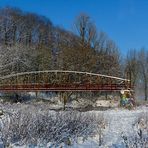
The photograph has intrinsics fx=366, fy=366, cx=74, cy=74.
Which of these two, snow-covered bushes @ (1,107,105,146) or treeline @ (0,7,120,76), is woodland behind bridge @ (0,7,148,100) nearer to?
treeline @ (0,7,120,76)

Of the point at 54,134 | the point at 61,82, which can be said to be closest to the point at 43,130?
the point at 54,134

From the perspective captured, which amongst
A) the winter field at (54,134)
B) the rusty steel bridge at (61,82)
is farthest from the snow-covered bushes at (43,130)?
the rusty steel bridge at (61,82)

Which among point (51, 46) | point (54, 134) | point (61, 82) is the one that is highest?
point (51, 46)

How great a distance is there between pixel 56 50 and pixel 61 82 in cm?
2129

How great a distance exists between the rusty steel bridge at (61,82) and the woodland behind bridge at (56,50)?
9.81ft

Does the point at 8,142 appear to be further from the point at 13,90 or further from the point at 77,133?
the point at 13,90

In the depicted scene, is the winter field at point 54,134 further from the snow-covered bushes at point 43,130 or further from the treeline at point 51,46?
the treeline at point 51,46

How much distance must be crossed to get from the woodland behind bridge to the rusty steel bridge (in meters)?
2.99

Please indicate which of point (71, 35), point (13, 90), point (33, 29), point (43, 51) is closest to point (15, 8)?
point (33, 29)

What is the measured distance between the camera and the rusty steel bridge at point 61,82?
31.8 m

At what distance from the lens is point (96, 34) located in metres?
51.0

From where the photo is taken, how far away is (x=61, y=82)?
124 feet

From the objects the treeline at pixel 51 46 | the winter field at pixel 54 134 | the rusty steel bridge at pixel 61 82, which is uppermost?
the treeline at pixel 51 46

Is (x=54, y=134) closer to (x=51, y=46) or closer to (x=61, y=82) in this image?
(x=61, y=82)
